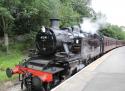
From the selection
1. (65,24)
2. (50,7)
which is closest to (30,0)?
(50,7)

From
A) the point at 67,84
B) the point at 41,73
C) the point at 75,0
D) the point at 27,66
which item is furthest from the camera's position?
the point at 75,0

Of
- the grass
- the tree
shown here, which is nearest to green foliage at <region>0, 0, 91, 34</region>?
the tree

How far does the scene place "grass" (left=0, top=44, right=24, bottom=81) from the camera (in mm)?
16200

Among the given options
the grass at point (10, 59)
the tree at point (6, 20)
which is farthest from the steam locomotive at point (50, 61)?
the tree at point (6, 20)

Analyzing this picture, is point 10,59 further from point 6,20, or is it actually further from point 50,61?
point 50,61

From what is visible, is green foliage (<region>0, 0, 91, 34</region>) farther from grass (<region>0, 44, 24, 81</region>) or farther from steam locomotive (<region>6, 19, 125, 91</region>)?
steam locomotive (<region>6, 19, 125, 91</region>)

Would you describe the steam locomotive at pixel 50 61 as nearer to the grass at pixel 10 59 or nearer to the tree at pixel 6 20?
the grass at pixel 10 59

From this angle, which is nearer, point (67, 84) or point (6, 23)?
point (67, 84)

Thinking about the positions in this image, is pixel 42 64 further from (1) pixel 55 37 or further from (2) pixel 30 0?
(2) pixel 30 0

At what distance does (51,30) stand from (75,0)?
40.6 m

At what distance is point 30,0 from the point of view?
2533 cm

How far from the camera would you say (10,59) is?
20922mm

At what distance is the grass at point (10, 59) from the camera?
53.1ft

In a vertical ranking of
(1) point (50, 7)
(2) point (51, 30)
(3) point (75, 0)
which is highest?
(3) point (75, 0)
